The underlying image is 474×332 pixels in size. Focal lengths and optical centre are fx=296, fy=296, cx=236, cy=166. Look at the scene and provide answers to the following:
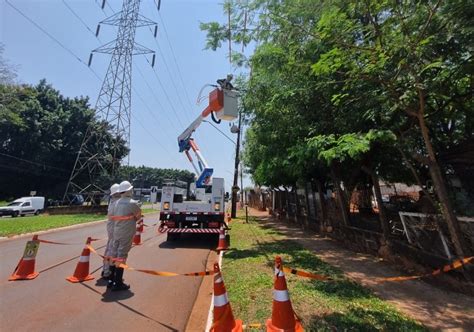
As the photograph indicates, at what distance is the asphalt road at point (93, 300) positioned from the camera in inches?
160

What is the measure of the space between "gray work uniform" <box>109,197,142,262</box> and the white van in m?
27.3

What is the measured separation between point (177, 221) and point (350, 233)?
20.1 feet

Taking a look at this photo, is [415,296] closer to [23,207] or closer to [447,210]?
[447,210]

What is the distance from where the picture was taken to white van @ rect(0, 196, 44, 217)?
2632cm

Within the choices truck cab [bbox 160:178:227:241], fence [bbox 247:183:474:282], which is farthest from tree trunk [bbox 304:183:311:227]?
truck cab [bbox 160:178:227:241]

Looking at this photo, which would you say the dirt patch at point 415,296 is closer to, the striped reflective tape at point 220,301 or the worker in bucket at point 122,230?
the striped reflective tape at point 220,301

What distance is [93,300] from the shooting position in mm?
4953

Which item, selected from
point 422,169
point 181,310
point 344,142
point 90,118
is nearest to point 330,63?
point 344,142

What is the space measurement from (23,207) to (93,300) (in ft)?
94.6

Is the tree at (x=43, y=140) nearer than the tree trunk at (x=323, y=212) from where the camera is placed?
No

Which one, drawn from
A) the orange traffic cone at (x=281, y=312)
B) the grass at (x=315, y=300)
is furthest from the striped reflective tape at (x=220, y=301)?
the grass at (x=315, y=300)

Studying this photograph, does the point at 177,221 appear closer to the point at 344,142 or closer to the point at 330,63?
the point at 344,142

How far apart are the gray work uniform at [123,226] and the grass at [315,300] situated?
2.11 m

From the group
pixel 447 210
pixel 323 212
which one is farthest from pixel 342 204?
pixel 447 210
